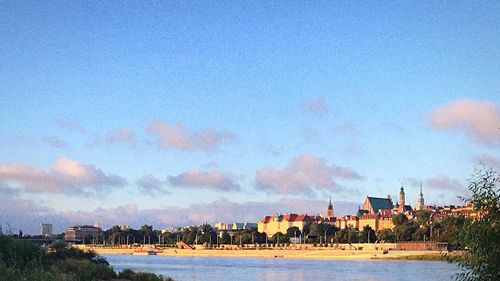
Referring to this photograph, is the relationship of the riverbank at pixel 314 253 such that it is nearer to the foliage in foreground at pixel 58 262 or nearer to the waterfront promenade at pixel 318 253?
the waterfront promenade at pixel 318 253

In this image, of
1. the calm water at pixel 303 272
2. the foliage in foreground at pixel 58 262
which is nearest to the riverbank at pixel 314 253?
the calm water at pixel 303 272

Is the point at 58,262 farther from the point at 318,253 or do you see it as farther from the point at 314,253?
the point at 314,253

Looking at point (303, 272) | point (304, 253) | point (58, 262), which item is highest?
point (58, 262)

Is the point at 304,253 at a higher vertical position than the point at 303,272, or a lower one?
higher

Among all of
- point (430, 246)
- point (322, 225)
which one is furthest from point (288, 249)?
point (430, 246)

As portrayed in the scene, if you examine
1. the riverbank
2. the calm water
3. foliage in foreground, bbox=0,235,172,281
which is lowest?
the calm water

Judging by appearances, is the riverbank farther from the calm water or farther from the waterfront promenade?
the calm water

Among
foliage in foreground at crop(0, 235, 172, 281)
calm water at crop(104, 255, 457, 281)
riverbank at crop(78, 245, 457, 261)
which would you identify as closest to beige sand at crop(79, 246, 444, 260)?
riverbank at crop(78, 245, 457, 261)

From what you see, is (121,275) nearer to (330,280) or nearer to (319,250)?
(330,280)

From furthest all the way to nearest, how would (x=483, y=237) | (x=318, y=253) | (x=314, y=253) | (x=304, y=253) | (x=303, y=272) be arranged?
(x=304, y=253) < (x=314, y=253) < (x=318, y=253) < (x=303, y=272) < (x=483, y=237)

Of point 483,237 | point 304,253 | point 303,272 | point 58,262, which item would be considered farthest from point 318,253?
point 483,237

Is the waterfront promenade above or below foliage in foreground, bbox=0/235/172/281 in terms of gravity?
below

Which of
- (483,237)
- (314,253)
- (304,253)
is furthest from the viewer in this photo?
(304,253)

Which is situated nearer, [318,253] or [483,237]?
[483,237]
